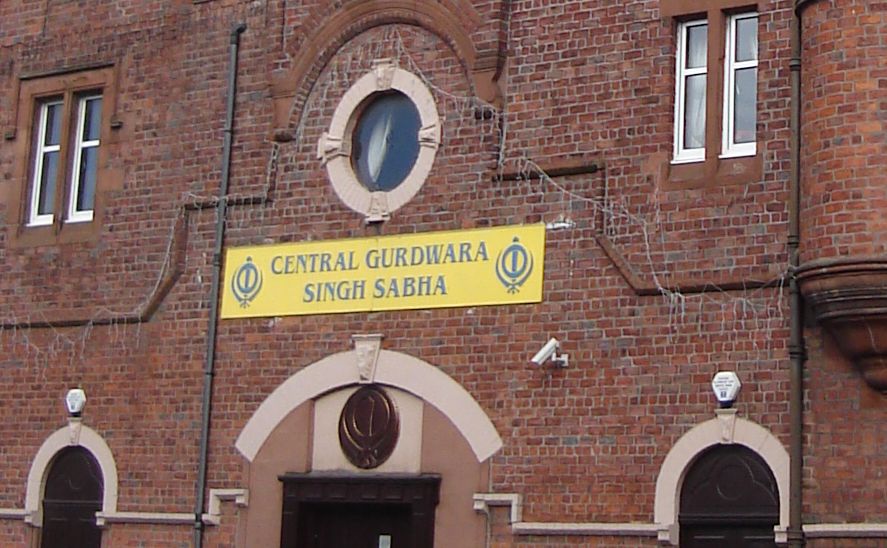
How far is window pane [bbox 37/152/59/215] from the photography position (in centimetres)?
2219

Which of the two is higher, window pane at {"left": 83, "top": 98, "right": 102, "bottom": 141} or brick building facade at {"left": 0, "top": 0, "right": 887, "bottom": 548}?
window pane at {"left": 83, "top": 98, "right": 102, "bottom": 141}

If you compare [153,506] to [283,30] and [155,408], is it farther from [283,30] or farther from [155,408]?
[283,30]

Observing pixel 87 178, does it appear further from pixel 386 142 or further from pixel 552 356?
pixel 552 356

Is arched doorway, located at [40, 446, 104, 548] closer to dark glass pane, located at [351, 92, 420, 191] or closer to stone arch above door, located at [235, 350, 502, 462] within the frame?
stone arch above door, located at [235, 350, 502, 462]

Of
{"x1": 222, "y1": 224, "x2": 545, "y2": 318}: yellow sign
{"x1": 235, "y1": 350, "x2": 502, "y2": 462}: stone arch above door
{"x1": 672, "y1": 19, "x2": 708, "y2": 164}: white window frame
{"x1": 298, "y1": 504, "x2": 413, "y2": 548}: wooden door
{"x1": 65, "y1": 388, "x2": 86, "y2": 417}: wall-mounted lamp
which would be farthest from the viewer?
{"x1": 65, "y1": 388, "x2": 86, "y2": 417}: wall-mounted lamp

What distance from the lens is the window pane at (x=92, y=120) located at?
22.0m

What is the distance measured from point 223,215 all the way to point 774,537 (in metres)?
7.44

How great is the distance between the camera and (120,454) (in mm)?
20750

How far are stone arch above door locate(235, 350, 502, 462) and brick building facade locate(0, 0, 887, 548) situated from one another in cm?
3

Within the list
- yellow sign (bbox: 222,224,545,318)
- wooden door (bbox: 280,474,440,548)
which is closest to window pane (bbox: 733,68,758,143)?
yellow sign (bbox: 222,224,545,318)

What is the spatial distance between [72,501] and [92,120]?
4.51 m

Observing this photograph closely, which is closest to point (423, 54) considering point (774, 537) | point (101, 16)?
point (101, 16)

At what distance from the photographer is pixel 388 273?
19109mm

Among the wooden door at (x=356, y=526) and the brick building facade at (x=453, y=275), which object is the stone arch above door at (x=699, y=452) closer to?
the brick building facade at (x=453, y=275)
